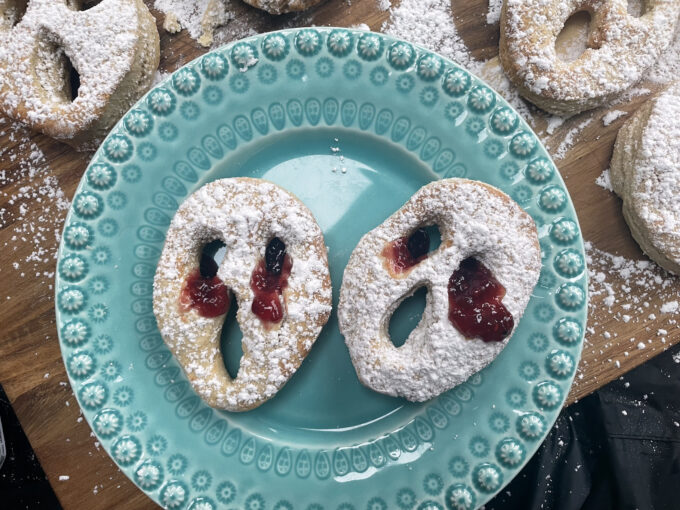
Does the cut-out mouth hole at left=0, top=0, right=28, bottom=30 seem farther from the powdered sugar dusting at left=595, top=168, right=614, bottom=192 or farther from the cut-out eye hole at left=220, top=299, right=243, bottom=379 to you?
the powdered sugar dusting at left=595, top=168, right=614, bottom=192

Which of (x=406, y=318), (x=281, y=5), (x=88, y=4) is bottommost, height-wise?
(x=406, y=318)

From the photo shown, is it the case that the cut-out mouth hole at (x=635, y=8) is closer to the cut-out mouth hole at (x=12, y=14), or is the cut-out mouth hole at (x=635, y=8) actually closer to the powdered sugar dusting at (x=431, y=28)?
the powdered sugar dusting at (x=431, y=28)

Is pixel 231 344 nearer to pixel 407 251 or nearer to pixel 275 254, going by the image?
pixel 275 254

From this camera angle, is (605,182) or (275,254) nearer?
(275,254)

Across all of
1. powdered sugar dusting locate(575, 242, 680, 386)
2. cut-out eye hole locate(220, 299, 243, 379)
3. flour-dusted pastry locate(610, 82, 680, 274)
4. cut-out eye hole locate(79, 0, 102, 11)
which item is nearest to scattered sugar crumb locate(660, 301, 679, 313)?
powdered sugar dusting locate(575, 242, 680, 386)

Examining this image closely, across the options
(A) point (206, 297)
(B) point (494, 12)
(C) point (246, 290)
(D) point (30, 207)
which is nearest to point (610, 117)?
(B) point (494, 12)

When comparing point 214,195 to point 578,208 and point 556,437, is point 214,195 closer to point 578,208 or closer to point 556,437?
point 578,208

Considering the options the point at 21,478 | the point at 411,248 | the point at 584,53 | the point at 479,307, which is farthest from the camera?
the point at 21,478
